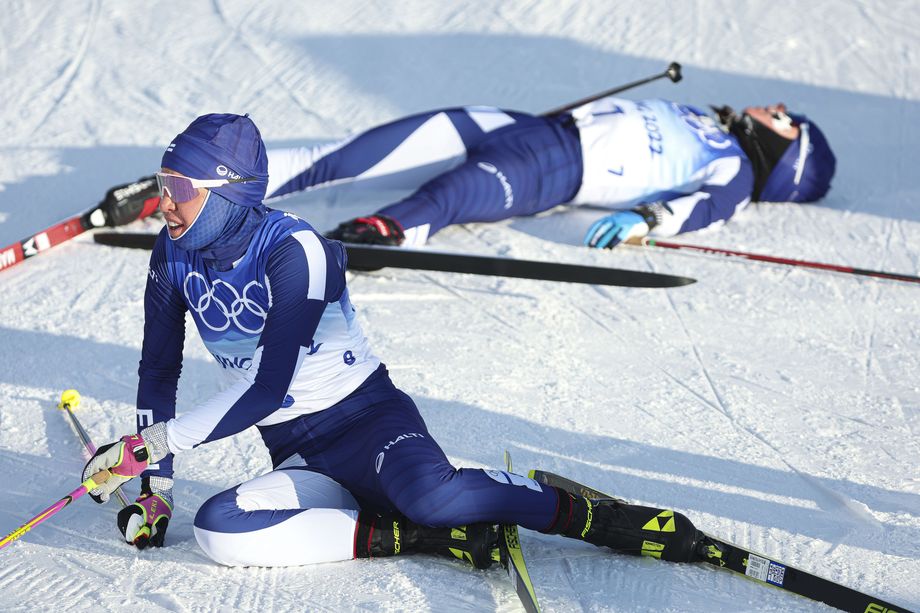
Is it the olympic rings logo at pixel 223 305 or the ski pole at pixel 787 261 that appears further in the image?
the ski pole at pixel 787 261

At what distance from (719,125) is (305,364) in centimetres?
291

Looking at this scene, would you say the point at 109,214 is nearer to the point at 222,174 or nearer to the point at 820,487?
the point at 222,174

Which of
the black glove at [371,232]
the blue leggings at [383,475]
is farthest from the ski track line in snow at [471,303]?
the blue leggings at [383,475]

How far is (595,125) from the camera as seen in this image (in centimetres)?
460

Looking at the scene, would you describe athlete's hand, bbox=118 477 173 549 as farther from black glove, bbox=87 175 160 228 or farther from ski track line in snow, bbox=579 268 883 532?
black glove, bbox=87 175 160 228

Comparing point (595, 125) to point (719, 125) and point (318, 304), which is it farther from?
point (318, 304)

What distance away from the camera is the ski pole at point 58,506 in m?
2.47

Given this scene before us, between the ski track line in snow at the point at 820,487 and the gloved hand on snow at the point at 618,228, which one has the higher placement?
the gloved hand on snow at the point at 618,228

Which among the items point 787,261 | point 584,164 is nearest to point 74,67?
point 584,164

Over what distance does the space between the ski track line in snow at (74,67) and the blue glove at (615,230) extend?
2.65 m

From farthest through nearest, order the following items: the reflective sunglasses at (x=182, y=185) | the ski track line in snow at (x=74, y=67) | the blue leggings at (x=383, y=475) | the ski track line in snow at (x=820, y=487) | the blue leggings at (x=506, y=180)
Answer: the ski track line in snow at (x=74, y=67)
the blue leggings at (x=506, y=180)
the ski track line in snow at (x=820, y=487)
the blue leggings at (x=383, y=475)
the reflective sunglasses at (x=182, y=185)

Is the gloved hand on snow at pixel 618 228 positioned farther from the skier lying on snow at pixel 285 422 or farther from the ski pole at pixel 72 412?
the ski pole at pixel 72 412

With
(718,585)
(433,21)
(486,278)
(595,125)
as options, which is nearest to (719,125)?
(595,125)

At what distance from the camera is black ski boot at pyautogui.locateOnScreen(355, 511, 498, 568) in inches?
100
